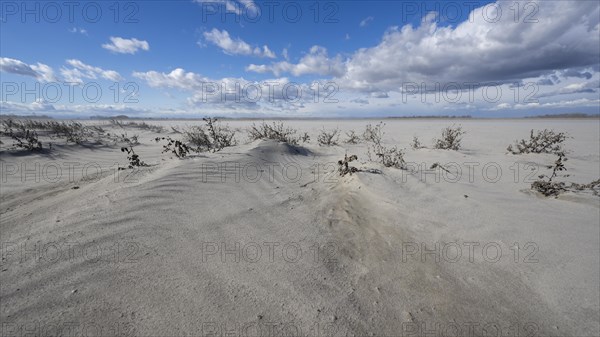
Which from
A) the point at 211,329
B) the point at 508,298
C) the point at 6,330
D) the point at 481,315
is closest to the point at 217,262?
the point at 211,329

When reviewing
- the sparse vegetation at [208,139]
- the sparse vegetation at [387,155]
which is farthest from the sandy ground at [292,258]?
the sparse vegetation at [208,139]

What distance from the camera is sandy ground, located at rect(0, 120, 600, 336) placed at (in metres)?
1.78

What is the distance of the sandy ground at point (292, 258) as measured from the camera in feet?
5.83

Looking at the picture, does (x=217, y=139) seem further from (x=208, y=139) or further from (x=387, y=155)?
(x=387, y=155)

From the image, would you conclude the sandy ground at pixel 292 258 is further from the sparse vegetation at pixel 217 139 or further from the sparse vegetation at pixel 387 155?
the sparse vegetation at pixel 217 139

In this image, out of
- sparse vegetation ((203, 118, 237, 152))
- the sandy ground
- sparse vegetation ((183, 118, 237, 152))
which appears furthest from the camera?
sparse vegetation ((183, 118, 237, 152))

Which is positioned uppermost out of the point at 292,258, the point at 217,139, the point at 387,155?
the point at 217,139

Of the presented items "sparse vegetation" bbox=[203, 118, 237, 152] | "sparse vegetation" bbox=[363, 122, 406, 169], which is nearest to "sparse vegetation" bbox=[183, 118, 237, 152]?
"sparse vegetation" bbox=[203, 118, 237, 152]

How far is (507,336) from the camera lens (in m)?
1.80

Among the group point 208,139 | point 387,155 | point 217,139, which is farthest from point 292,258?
point 208,139

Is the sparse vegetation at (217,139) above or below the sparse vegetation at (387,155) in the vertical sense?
above

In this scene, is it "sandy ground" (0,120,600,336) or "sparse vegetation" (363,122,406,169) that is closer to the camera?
"sandy ground" (0,120,600,336)

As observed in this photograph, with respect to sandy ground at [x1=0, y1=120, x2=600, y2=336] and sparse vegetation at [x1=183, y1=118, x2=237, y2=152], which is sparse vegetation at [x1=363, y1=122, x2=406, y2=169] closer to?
sandy ground at [x1=0, y1=120, x2=600, y2=336]

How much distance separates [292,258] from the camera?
94.9 inches
